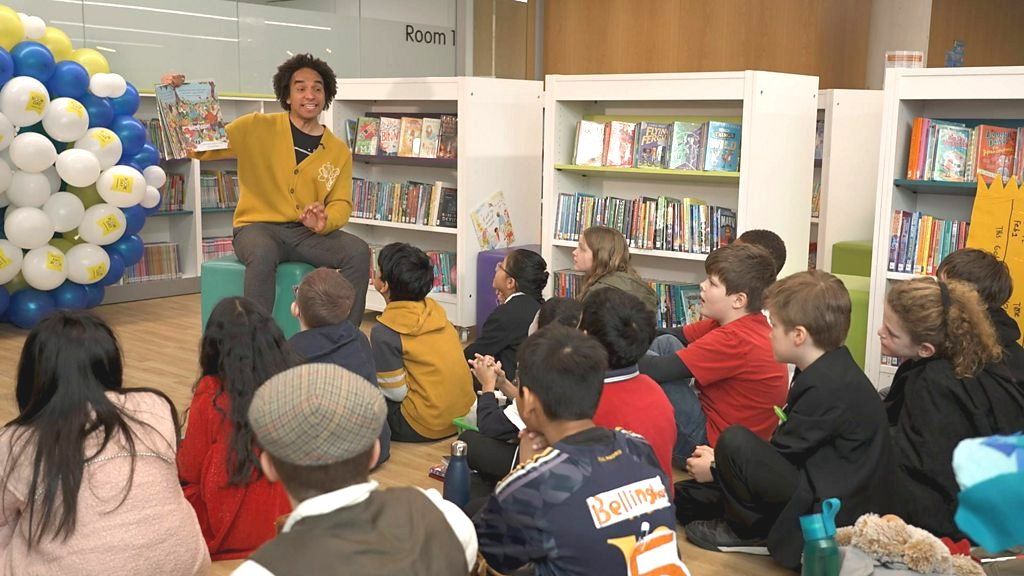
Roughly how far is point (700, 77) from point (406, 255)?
76.6 inches

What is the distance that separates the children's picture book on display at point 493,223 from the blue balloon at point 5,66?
253 centimetres

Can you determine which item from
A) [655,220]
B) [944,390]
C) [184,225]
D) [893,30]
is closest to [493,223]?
[655,220]

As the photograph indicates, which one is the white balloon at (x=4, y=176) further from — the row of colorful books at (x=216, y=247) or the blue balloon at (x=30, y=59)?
the row of colorful books at (x=216, y=247)

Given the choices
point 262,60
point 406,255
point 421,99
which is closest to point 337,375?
point 406,255

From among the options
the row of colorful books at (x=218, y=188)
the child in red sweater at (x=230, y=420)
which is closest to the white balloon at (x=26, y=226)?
the row of colorful books at (x=218, y=188)

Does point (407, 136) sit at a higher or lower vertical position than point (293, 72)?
lower

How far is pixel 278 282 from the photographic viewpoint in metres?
5.11

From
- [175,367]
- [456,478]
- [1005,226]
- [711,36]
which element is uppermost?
[711,36]

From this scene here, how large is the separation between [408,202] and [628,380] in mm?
3775

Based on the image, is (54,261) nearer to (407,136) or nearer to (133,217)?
(133,217)

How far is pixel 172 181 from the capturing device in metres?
7.28

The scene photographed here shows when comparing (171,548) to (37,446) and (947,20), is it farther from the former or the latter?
(947,20)

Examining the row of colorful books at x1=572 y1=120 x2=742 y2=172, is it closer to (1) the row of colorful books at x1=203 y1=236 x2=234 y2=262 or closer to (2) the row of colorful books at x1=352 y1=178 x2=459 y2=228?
(2) the row of colorful books at x1=352 y1=178 x2=459 y2=228

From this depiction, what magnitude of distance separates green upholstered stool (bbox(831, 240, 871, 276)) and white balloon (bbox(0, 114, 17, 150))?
450 cm
